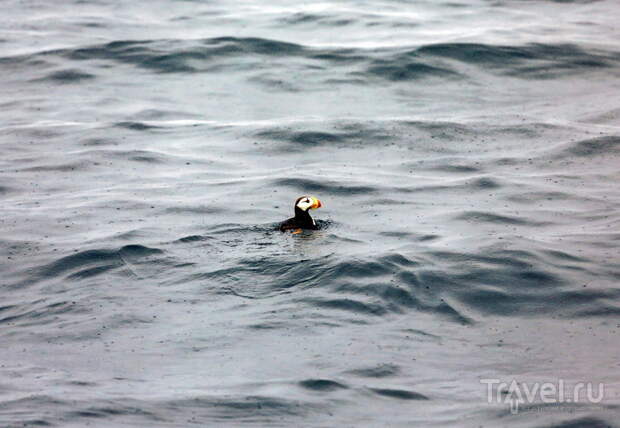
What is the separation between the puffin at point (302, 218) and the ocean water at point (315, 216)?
0.15 m

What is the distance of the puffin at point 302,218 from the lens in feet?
43.7

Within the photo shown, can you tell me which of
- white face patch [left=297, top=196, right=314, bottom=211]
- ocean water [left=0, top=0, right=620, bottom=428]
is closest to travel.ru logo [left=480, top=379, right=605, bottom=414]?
ocean water [left=0, top=0, right=620, bottom=428]

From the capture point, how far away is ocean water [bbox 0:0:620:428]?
31.9 ft

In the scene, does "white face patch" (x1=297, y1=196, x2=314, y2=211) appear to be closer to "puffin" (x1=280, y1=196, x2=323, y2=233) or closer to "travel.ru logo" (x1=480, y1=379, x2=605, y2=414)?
"puffin" (x1=280, y1=196, x2=323, y2=233)

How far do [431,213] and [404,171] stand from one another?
6.71 ft

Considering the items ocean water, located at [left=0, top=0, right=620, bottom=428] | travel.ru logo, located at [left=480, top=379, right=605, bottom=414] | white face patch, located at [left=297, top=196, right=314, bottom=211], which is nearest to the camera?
travel.ru logo, located at [left=480, top=379, right=605, bottom=414]

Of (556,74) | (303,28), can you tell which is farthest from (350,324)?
(303,28)

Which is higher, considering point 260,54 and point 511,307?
point 260,54

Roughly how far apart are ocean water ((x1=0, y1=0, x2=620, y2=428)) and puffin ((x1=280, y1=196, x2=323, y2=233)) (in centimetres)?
15

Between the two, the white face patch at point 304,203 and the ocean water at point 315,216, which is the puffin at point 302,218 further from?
the ocean water at point 315,216

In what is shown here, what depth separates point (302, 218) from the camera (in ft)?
44.1

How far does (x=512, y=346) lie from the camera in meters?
10.5

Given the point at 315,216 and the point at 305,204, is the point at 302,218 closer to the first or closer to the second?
the point at 305,204

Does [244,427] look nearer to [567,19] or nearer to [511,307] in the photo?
[511,307]
